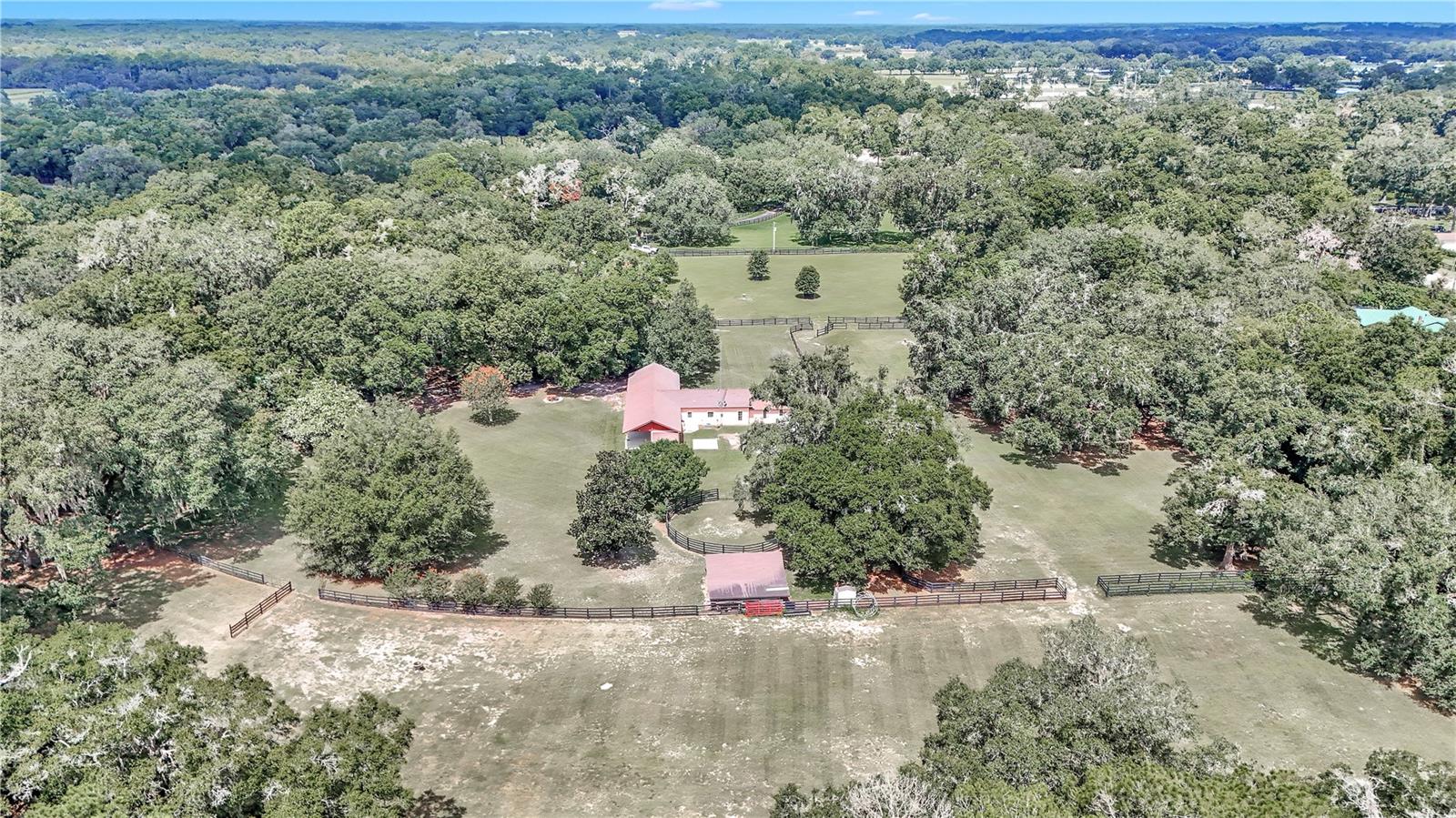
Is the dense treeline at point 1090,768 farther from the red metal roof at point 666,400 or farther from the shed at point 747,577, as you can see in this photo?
the red metal roof at point 666,400

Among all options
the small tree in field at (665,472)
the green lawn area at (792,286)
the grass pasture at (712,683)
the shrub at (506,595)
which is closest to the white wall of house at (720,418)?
the small tree in field at (665,472)

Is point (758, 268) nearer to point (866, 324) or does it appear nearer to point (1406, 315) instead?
point (866, 324)

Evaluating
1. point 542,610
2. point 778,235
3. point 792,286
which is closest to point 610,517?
point 542,610

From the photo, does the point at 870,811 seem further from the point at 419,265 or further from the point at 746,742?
the point at 419,265

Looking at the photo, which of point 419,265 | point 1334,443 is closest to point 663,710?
point 1334,443

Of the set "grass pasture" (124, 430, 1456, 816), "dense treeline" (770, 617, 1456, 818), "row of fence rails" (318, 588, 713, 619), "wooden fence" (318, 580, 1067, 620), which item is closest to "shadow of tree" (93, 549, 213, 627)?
"grass pasture" (124, 430, 1456, 816)
